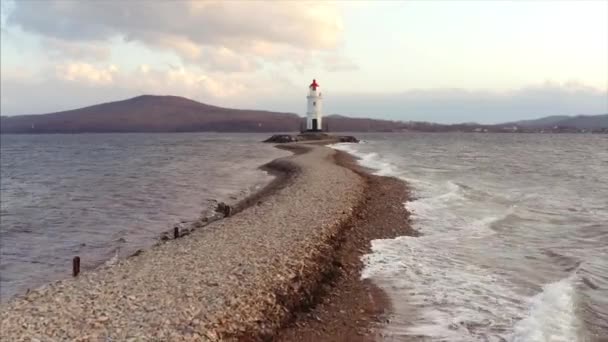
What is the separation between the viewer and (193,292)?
27.3 feet

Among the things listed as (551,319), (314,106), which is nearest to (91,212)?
(551,319)

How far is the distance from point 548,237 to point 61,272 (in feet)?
41.2

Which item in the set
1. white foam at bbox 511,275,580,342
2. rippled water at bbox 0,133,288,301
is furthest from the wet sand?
rippled water at bbox 0,133,288,301

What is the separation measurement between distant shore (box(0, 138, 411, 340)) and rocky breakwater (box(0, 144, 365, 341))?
15 millimetres

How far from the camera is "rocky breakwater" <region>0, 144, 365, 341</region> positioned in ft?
22.9

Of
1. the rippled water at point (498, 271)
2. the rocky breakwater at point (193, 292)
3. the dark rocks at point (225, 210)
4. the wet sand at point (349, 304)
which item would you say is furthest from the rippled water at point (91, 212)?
the rippled water at point (498, 271)

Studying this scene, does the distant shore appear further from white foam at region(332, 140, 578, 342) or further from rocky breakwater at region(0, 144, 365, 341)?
white foam at region(332, 140, 578, 342)

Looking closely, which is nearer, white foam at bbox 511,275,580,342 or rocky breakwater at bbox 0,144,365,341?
rocky breakwater at bbox 0,144,365,341

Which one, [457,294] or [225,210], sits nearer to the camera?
[457,294]

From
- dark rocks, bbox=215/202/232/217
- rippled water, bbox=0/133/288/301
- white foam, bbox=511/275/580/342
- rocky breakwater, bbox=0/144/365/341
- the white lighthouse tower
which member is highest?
the white lighthouse tower

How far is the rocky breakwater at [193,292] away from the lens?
6984 millimetres

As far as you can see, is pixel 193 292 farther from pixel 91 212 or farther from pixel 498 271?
pixel 91 212

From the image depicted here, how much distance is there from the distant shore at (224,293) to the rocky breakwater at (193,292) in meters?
0.02

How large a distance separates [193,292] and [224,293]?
0.50 m
